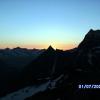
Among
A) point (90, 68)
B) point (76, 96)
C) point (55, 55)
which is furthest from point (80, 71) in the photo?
point (55, 55)

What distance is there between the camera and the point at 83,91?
33188 millimetres

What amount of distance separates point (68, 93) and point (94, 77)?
159 inches

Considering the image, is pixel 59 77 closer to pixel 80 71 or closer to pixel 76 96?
pixel 80 71

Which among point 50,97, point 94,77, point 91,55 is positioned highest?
point 91,55
